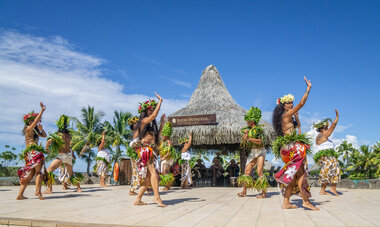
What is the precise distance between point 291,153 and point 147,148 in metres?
2.05

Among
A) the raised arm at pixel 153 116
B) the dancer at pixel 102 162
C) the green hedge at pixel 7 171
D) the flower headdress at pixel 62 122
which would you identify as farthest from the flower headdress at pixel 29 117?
the green hedge at pixel 7 171

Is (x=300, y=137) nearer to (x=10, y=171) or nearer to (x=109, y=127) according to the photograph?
(x=10, y=171)

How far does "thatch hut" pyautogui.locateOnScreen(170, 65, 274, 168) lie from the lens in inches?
372

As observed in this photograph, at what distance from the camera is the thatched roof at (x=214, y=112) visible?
9445 mm

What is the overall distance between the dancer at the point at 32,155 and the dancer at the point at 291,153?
4035 millimetres

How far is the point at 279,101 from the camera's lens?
4.66 m

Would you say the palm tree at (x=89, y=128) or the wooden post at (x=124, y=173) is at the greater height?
the palm tree at (x=89, y=128)

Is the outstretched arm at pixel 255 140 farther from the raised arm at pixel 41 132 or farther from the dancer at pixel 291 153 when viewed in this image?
the raised arm at pixel 41 132

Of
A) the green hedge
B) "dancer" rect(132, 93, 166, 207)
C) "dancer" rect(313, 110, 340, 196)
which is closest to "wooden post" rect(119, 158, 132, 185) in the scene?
"dancer" rect(132, 93, 166, 207)

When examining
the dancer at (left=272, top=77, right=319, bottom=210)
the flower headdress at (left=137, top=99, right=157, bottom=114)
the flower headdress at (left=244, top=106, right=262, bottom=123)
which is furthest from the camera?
the flower headdress at (left=244, top=106, right=262, bottom=123)

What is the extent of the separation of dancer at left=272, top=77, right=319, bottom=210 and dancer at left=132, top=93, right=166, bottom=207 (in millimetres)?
1757

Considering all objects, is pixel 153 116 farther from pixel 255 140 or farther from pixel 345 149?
pixel 345 149

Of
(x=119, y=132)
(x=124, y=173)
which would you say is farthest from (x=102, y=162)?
(x=119, y=132)

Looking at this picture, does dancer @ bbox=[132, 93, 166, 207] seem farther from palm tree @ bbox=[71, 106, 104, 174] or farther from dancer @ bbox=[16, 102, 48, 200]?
palm tree @ bbox=[71, 106, 104, 174]
